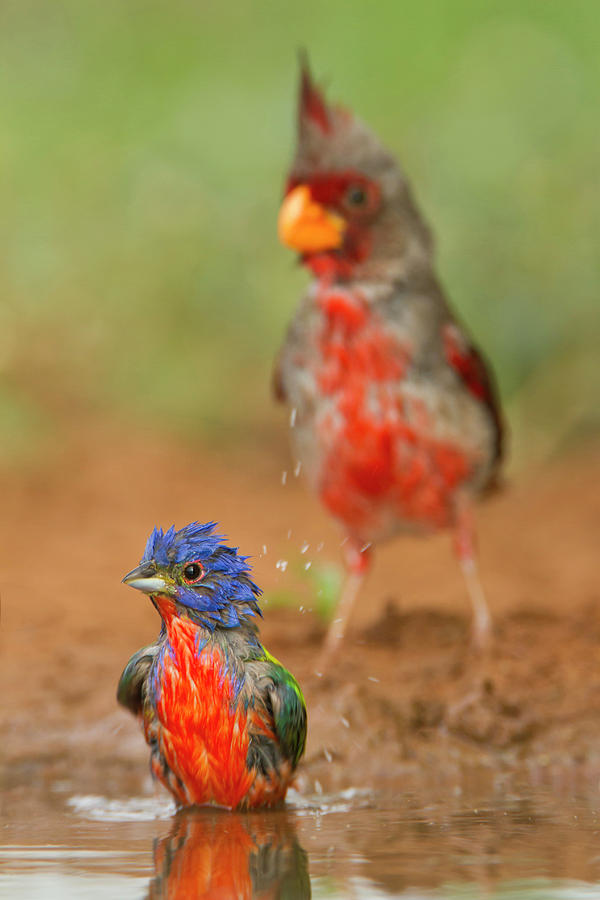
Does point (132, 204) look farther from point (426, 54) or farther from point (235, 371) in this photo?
point (426, 54)

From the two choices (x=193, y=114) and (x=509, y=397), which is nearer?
(x=509, y=397)

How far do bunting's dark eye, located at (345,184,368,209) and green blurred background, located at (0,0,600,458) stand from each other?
392cm

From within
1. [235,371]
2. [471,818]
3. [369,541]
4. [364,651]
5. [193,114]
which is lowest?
[471,818]

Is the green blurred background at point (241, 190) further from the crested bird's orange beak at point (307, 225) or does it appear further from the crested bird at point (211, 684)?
the crested bird at point (211, 684)

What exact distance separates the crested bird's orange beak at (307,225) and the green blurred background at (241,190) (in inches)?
157

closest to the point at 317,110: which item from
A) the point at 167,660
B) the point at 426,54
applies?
the point at 167,660

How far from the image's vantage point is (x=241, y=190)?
10.7m

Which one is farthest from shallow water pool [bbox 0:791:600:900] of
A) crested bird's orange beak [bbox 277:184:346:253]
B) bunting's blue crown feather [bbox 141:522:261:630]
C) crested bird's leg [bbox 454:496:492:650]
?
crested bird's orange beak [bbox 277:184:346:253]

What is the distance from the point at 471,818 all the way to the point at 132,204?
26.4 ft

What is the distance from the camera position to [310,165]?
5.61 meters

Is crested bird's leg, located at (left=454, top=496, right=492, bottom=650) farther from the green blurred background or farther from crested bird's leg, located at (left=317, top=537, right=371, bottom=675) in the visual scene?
the green blurred background

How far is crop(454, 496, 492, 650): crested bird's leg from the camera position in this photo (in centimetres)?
547

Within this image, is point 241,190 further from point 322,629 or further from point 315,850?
point 315,850

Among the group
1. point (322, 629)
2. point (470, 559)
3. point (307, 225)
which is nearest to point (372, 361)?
point (307, 225)
